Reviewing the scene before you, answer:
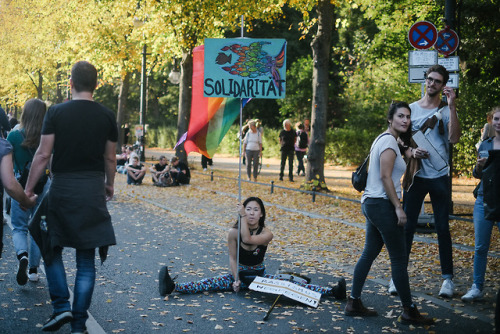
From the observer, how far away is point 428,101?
6.48 metres

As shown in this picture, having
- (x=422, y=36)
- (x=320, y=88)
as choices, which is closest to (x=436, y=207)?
(x=422, y=36)

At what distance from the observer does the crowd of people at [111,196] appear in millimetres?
4664

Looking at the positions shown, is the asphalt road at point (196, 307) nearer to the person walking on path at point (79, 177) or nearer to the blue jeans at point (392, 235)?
the blue jeans at point (392, 235)

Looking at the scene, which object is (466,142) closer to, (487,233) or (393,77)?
(393,77)

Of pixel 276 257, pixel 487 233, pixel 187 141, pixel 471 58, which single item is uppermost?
pixel 471 58

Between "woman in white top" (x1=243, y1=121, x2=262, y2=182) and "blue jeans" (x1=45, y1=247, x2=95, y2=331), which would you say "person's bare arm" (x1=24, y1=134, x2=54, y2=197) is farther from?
"woman in white top" (x1=243, y1=121, x2=262, y2=182)

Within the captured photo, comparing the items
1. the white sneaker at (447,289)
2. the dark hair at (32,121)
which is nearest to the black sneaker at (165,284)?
the dark hair at (32,121)

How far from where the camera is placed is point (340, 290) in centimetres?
620

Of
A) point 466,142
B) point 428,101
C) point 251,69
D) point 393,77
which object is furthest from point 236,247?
point 393,77

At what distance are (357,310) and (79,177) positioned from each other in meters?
2.61

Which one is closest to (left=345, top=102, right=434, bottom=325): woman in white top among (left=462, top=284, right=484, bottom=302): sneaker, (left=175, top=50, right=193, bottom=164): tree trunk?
(left=462, top=284, right=484, bottom=302): sneaker

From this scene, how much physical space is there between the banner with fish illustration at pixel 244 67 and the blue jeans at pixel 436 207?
171 cm

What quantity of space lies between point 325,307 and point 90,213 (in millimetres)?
2410

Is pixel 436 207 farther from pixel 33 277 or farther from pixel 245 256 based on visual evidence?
pixel 33 277
